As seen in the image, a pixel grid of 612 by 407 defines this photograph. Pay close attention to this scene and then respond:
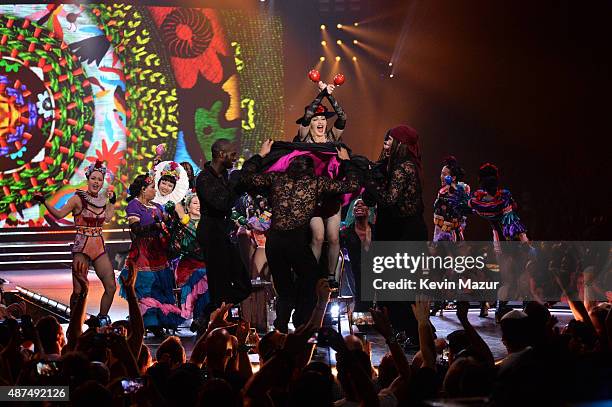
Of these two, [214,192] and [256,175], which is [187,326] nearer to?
[214,192]

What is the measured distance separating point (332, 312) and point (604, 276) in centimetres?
372

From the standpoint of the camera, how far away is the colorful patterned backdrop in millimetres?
16781

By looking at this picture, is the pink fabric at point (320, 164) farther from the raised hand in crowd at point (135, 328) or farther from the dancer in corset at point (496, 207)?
the raised hand in crowd at point (135, 328)

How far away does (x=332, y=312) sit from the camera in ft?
25.9

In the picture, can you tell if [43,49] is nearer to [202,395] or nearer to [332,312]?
[332,312]

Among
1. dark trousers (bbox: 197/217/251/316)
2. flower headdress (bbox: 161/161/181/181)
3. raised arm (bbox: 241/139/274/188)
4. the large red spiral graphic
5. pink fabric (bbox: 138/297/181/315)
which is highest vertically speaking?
the large red spiral graphic

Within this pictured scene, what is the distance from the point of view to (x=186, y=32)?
674 inches

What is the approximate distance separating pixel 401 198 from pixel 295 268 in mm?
964

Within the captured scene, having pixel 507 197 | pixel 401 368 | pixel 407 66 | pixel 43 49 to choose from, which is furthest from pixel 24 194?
pixel 401 368

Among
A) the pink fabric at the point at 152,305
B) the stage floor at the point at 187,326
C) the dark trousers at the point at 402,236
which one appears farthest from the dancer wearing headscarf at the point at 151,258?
the dark trousers at the point at 402,236

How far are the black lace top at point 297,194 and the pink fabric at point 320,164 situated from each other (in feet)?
1.15

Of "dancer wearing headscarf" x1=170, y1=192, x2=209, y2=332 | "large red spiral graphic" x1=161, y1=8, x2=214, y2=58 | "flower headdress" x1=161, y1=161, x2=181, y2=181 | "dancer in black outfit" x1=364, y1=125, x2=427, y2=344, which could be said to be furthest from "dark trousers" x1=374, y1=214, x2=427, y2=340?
"large red spiral graphic" x1=161, y1=8, x2=214, y2=58

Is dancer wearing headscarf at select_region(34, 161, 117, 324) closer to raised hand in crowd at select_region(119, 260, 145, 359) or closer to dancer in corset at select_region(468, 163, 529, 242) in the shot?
dancer in corset at select_region(468, 163, 529, 242)

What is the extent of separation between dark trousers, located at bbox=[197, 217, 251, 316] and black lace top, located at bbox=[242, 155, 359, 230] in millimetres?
627
